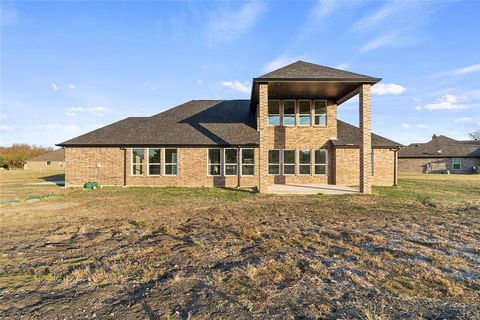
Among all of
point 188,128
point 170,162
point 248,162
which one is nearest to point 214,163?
point 248,162

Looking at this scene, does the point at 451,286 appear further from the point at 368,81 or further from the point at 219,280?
the point at 368,81

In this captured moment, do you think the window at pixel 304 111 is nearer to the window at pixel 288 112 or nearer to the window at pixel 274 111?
the window at pixel 288 112

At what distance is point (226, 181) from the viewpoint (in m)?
16.9

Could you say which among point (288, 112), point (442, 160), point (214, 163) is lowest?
point (214, 163)

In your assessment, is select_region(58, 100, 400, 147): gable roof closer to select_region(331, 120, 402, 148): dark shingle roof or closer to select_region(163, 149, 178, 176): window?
select_region(331, 120, 402, 148): dark shingle roof

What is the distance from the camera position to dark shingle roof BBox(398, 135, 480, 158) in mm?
36844

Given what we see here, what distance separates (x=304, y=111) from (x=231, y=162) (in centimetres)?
653

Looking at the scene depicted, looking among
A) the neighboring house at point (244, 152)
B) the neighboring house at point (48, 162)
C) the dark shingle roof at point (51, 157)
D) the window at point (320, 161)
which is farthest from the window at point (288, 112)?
the dark shingle roof at point (51, 157)

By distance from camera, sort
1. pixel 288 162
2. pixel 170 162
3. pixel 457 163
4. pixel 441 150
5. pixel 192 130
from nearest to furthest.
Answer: pixel 170 162 < pixel 288 162 < pixel 192 130 < pixel 457 163 < pixel 441 150

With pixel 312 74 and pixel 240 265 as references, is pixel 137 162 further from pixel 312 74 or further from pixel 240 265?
pixel 240 265

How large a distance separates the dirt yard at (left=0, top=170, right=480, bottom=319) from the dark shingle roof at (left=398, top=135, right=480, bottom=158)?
115 feet

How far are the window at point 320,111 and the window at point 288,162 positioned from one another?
9.58ft

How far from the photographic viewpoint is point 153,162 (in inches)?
674

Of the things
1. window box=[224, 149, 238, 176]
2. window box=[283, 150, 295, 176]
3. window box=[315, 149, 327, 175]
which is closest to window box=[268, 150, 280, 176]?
window box=[283, 150, 295, 176]
